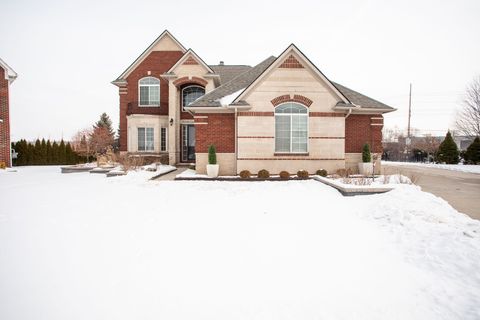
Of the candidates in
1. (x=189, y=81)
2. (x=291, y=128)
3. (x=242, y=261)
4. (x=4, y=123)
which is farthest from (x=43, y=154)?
(x=242, y=261)

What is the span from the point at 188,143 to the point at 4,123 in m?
14.7

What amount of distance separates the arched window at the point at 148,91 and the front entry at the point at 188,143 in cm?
356

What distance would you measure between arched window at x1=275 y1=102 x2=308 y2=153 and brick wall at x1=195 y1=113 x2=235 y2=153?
2.72 metres

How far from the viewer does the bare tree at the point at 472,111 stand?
94.3 feet

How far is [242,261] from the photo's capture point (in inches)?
174

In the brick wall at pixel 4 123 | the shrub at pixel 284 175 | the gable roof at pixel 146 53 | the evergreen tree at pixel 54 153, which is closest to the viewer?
the shrub at pixel 284 175

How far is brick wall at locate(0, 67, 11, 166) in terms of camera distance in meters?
21.1

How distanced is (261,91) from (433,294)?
12757 mm

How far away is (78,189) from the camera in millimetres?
11414

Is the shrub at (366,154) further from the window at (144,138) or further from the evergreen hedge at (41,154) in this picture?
the evergreen hedge at (41,154)

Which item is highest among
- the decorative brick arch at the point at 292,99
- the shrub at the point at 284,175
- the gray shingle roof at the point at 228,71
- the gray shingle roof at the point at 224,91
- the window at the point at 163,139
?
the gray shingle roof at the point at 228,71

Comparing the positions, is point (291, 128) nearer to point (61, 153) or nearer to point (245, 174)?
point (245, 174)

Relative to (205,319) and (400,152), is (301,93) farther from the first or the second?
(400,152)

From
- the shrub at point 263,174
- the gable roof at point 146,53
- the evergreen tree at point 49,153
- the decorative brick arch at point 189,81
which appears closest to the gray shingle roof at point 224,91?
the decorative brick arch at point 189,81
